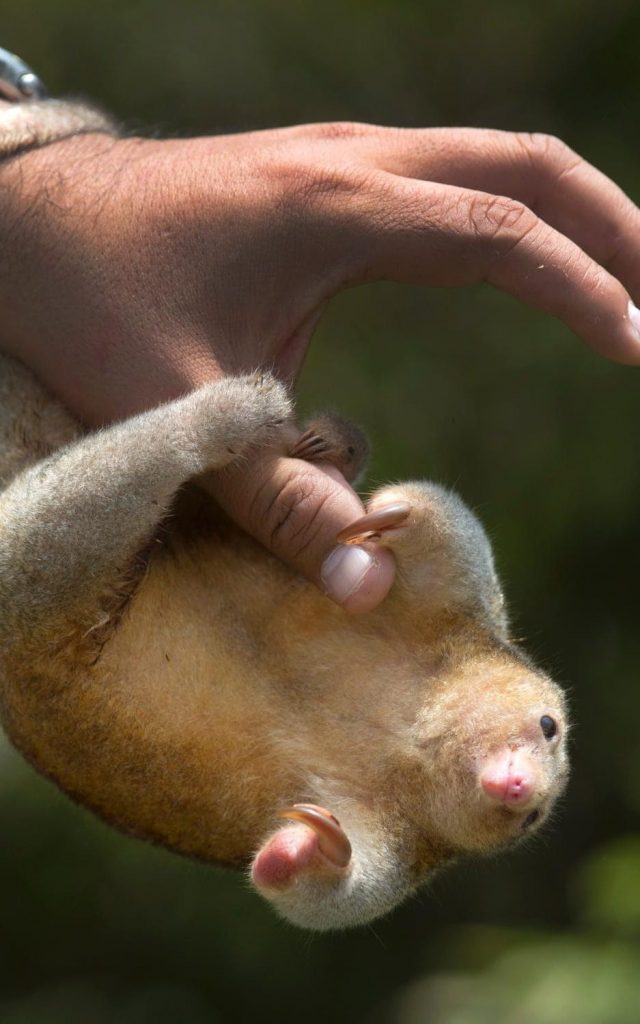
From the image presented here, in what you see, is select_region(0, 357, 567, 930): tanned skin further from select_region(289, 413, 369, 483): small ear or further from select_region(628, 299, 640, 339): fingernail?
select_region(628, 299, 640, 339): fingernail

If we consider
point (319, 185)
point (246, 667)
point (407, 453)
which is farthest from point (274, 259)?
point (407, 453)

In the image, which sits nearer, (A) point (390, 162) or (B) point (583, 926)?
(A) point (390, 162)

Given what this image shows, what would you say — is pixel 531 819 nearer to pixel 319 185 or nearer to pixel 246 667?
pixel 246 667

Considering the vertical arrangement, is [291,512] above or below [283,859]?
above

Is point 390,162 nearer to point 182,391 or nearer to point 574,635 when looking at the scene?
point 182,391

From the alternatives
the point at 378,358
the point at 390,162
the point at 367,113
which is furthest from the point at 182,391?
the point at 367,113

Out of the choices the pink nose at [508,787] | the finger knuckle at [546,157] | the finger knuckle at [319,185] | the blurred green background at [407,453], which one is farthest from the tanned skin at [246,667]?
the blurred green background at [407,453]
